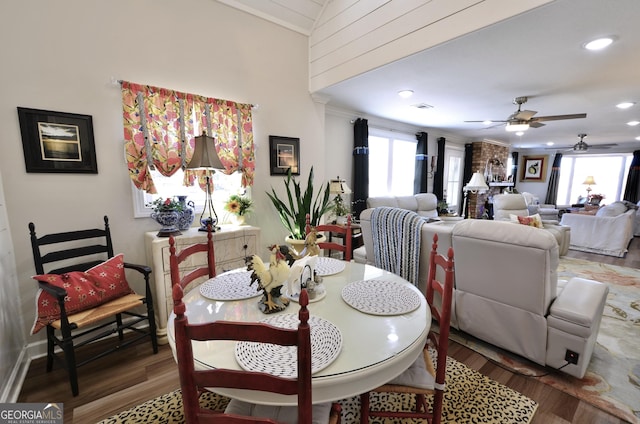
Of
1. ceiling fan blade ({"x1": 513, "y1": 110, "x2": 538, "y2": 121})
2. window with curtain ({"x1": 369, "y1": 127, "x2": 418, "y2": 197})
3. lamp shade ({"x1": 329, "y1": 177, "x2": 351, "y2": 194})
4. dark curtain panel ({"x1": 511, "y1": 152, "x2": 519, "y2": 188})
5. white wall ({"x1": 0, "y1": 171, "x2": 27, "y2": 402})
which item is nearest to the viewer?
white wall ({"x1": 0, "y1": 171, "x2": 27, "y2": 402})

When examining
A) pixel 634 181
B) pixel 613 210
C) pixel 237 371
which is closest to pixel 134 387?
pixel 237 371

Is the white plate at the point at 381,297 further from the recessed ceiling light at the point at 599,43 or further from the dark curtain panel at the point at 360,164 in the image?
the dark curtain panel at the point at 360,164

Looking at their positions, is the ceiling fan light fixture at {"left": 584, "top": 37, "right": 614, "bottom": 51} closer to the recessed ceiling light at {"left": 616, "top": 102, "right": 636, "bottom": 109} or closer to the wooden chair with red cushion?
the recessed ceiling light at {"left": 616, "top": 102, "right": 636, "bottom": 109}

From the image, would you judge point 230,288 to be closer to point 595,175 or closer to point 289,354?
point 289,354

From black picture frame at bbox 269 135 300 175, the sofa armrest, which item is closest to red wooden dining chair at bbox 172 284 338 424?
the sofa armrest

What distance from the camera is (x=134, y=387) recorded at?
1762mm

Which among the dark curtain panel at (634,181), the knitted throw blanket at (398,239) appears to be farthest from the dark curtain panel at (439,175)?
the dark curtain panel at (634,181)

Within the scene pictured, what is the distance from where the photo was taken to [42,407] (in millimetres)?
1519

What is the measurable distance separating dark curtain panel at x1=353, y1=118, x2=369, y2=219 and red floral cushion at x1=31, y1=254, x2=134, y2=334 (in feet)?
11.1

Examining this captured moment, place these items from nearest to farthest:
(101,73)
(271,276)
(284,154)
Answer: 1. (271,276)
2. (101,73)
3. (284,154)

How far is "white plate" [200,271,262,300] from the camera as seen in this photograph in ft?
4.36

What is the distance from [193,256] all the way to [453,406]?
216 cm

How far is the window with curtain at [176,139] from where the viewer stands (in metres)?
2.26

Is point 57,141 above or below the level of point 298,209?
above
